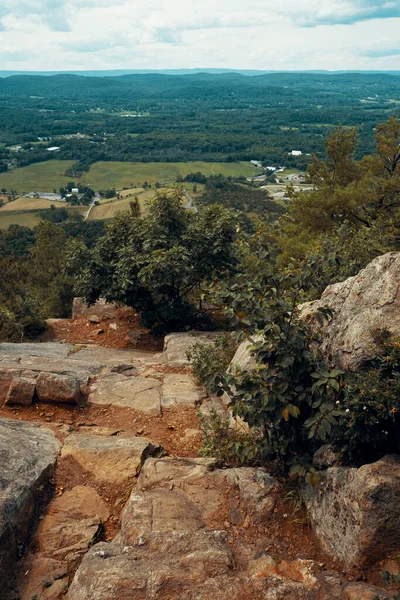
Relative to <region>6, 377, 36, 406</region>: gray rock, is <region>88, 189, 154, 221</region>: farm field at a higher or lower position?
lower

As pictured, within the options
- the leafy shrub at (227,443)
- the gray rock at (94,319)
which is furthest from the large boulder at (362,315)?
the gray rock at (94,319)

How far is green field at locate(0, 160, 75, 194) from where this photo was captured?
126 m

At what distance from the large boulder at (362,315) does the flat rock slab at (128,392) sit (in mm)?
4035

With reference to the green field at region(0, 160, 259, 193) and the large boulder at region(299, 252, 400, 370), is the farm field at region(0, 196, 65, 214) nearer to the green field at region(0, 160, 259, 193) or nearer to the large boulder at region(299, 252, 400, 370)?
the green field at region(0, 160, 259, 193)

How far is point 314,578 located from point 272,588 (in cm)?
47

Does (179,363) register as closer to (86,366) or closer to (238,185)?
(86,366)

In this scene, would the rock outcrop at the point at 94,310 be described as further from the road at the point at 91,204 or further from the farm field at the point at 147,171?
the farm field at the point at 147,171

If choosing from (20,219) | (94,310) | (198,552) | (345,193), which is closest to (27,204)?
(20,219)

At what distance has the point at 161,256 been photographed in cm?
1252

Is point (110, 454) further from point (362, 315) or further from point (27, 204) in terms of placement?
point (27, 204)

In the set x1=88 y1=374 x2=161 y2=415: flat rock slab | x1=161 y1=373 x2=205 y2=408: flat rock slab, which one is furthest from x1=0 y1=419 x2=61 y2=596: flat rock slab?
x1=161 y1=373 x2=205 y2=408: flat rock slab

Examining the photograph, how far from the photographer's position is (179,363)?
38.4 feet

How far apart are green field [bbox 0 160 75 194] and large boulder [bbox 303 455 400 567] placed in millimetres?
128119

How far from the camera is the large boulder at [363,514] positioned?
16.4 ft
